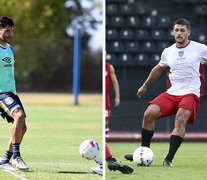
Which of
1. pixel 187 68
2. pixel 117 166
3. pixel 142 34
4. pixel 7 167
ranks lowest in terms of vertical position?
pixel 7 167

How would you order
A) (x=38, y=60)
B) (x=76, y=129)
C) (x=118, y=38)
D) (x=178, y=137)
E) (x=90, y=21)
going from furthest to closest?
(x=90, y=21) → (x=38, y=60) → (x=118, y=38) → (x=76, y=129) → (x=178, y=137)

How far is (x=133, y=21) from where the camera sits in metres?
13.6

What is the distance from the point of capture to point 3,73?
217 inches

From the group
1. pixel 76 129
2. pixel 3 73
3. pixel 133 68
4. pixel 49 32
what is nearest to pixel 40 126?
pixel 76 129

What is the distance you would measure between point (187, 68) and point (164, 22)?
26.0 feet

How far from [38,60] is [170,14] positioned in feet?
30.7

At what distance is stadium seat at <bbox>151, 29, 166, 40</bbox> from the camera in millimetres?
12859

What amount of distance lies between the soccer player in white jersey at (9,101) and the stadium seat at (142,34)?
754 cm

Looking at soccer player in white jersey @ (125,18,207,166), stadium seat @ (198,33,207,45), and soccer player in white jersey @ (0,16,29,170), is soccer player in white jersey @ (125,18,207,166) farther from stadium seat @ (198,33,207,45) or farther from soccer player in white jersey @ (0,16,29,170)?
stadium seat @ (198,33,207,45)

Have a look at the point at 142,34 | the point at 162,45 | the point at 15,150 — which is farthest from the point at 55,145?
the point at 142,34

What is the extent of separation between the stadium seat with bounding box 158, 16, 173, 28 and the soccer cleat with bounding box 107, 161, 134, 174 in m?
8.49

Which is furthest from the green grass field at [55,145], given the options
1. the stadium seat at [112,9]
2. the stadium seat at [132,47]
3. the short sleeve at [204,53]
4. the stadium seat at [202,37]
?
the stadium seat at [202,37]

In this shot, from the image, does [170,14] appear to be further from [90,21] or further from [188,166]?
[90,21]

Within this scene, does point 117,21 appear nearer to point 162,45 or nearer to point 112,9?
point 112,9
